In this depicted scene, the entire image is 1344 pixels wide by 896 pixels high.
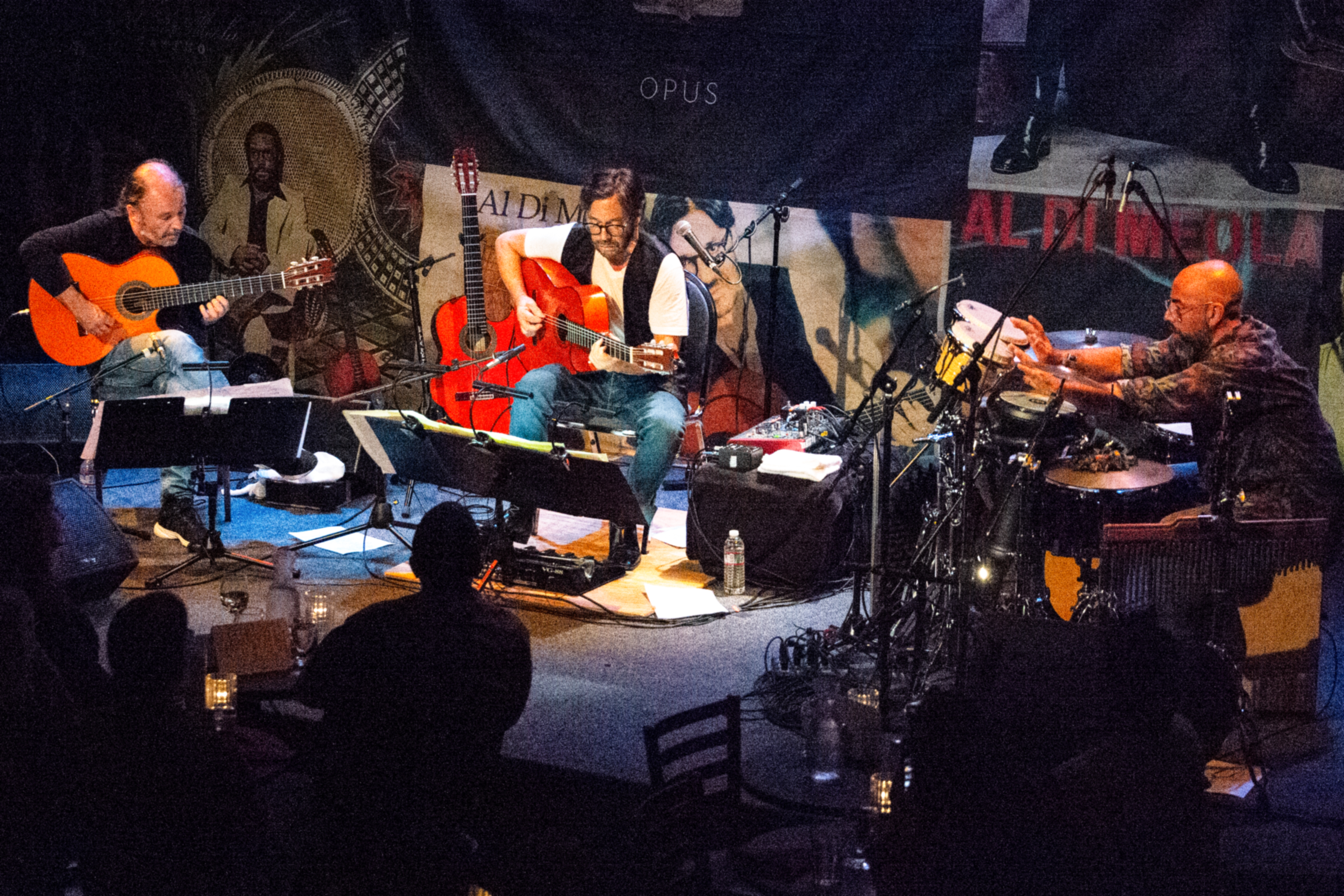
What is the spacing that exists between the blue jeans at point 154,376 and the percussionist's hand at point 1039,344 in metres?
4.71

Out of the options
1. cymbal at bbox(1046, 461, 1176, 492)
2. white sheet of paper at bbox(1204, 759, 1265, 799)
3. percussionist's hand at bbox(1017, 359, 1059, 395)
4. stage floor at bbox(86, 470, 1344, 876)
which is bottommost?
white sheet of paper at bbox(1204, 759, 1265, 799)

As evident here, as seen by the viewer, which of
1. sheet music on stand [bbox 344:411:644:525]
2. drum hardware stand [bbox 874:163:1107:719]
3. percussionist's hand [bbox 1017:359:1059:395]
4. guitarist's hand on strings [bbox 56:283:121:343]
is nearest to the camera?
drum hardware stand [bbox 874:163:1107:719]

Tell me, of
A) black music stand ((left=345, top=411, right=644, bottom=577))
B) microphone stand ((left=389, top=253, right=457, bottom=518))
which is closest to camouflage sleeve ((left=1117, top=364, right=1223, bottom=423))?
black music stand ((left=345, top=411, right=644, bottom=577))

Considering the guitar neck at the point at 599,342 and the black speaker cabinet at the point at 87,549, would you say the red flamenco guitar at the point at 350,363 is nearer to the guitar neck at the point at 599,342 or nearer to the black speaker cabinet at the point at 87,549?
the guitar neck at the point at 599,342

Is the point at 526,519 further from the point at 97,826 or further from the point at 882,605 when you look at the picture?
the point at 97,826

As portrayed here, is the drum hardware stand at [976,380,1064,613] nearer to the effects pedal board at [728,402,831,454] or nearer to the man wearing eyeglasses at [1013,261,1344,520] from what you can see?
the man wearing eyeglasses at [1013,261,1344,520]

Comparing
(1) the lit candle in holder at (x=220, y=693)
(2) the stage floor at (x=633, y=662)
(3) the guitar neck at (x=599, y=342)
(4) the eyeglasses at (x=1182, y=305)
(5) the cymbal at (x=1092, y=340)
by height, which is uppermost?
(4) the eyeglasses at (x=1182, y=305)

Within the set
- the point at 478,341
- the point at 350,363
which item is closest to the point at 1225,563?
the point at 478,341

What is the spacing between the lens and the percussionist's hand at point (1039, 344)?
6.16 m

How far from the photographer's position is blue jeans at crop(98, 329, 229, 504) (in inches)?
288

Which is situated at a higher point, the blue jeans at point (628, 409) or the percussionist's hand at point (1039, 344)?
the percussionist's hand at point (1039, 344)

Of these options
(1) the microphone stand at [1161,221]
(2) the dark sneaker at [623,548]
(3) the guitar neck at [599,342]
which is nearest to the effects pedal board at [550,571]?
(2) the dark sneaker at [623,548]

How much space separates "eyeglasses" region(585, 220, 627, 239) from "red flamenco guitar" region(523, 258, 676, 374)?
0.32 metres

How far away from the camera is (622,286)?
7246 mm
